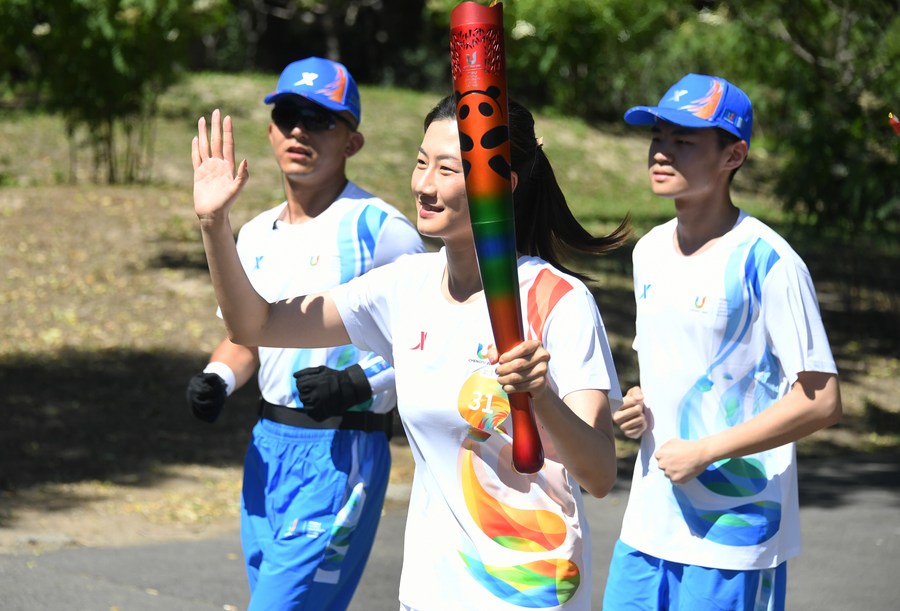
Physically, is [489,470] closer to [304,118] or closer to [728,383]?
[728,383]

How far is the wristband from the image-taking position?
4.24m

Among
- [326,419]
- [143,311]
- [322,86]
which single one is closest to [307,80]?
[322,86]

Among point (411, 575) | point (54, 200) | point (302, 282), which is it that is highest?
point (302, 282)

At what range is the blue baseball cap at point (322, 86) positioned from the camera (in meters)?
4.28

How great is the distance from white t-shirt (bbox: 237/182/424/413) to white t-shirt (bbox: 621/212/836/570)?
3.03ft

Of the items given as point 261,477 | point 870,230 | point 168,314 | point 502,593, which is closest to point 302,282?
point 261,477

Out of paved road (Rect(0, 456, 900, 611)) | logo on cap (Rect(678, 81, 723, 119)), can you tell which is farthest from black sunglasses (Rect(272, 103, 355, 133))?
paved road (Rect(0, 456, 900, 611))

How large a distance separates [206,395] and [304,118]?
94 cm

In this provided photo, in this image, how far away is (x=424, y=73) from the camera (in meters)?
31.5

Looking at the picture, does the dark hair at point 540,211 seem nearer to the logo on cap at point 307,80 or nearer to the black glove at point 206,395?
the logo on cap at point 307,80

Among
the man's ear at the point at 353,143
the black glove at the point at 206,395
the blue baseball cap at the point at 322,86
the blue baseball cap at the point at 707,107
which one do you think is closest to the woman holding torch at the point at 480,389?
the blue baseball cap at the point at 707,107

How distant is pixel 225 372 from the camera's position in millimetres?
4266

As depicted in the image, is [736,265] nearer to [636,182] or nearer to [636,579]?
[636,579]

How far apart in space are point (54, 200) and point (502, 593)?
503 inches
